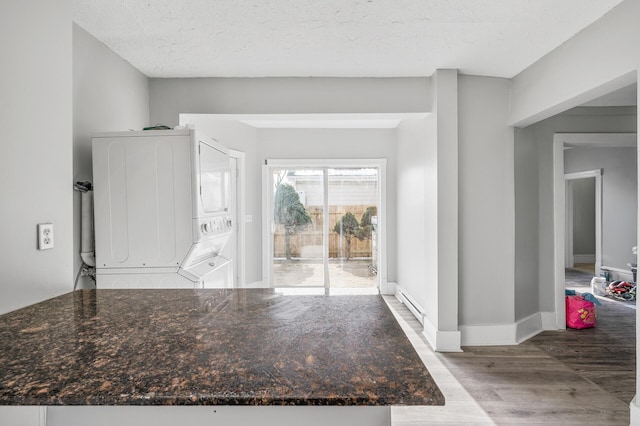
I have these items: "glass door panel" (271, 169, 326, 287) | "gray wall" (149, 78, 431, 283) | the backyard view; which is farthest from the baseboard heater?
"gray wall" (149, 78, 431, 283)

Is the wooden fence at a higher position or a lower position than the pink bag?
higher

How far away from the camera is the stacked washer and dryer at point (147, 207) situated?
219 centimetres

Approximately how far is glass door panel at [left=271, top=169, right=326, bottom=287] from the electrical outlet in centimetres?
369

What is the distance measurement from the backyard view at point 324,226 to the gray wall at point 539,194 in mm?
2177

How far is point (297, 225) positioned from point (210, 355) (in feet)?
14.3

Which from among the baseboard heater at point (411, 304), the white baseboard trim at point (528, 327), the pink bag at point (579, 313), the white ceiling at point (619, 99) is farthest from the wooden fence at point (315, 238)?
the white ceiling at point (619, 99)

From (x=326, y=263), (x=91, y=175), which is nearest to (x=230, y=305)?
(x=91, y=175)

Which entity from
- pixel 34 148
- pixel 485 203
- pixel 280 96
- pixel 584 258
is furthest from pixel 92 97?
pixel 584 258

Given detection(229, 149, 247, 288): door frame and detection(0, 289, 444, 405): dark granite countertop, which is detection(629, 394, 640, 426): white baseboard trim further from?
detection(229, 149, 247, 288): door frame

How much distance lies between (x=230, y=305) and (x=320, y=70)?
7.45ft

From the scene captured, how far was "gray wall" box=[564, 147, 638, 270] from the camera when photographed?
5309 millimetres

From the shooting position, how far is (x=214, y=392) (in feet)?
2.31

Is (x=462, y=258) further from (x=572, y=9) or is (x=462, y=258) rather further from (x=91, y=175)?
(x=91, y=175)

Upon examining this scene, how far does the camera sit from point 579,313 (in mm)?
3613
